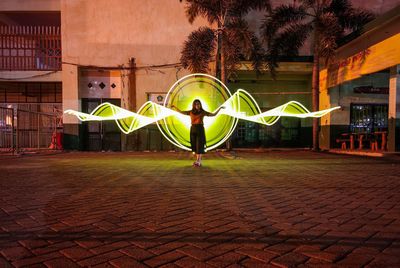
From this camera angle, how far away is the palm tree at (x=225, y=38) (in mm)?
16594

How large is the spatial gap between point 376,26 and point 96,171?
1218cm

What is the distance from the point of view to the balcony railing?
1988cm

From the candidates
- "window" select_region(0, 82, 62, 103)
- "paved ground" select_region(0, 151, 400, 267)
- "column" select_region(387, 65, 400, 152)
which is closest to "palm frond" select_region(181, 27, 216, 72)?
"column" select_region(387, 65, 400, 152)

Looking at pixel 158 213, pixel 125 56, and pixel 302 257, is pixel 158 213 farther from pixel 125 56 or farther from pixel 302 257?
pixel 125 56

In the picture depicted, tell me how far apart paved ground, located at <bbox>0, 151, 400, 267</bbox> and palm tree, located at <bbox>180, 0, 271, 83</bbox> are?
32.6ft

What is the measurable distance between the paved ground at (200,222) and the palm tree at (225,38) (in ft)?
32.6

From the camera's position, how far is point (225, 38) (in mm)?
16891

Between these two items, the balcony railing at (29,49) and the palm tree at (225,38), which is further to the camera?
the balcony railing at (29,49)

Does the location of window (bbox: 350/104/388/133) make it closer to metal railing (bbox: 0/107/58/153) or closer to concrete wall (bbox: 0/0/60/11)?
metal railing (bbox: 0/107/58/153)

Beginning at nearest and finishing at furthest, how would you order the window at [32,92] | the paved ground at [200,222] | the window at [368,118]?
the paved ground at [200,222]
the window at [368,118]
the window at [32,92]

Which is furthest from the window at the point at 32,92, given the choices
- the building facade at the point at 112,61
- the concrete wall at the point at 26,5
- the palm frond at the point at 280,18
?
the palm frond at the point at 280,18

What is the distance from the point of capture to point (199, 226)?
4.19 m

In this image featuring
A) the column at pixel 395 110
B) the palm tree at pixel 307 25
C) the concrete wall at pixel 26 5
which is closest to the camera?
the column at pixel 395 110

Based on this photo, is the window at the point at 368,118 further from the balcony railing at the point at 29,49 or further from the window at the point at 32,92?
the window at the point at 32,92
